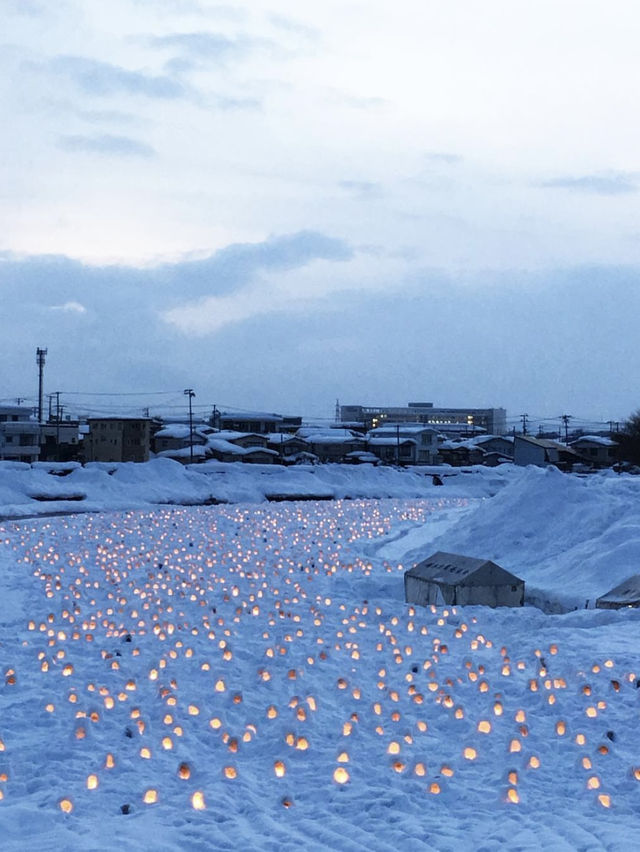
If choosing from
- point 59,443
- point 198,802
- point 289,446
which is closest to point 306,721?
point 198,802

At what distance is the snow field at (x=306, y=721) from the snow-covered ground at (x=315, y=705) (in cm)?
3

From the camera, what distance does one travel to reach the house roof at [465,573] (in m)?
15.7

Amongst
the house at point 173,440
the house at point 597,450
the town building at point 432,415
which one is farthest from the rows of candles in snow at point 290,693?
the town building at point 432,415

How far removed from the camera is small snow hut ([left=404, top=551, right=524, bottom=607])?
1562 centimetres

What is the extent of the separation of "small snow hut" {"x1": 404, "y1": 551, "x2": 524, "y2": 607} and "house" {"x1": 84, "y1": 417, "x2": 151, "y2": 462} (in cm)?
4603

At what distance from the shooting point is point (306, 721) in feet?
31.3

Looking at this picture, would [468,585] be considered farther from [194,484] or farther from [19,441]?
[19,441]

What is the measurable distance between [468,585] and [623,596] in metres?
2.52

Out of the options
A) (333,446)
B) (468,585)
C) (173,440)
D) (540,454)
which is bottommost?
(468,585)

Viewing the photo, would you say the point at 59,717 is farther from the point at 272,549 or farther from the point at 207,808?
the point at 272,549

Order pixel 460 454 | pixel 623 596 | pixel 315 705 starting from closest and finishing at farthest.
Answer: pixel 315 705 < pixel 623 596 < pixel 460 454

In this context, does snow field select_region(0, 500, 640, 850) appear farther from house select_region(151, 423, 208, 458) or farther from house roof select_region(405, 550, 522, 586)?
house select_region(151, 423, 208, 458)

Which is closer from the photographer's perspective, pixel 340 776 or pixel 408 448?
pixel 340 776

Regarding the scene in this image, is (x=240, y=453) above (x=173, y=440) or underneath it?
underneath
